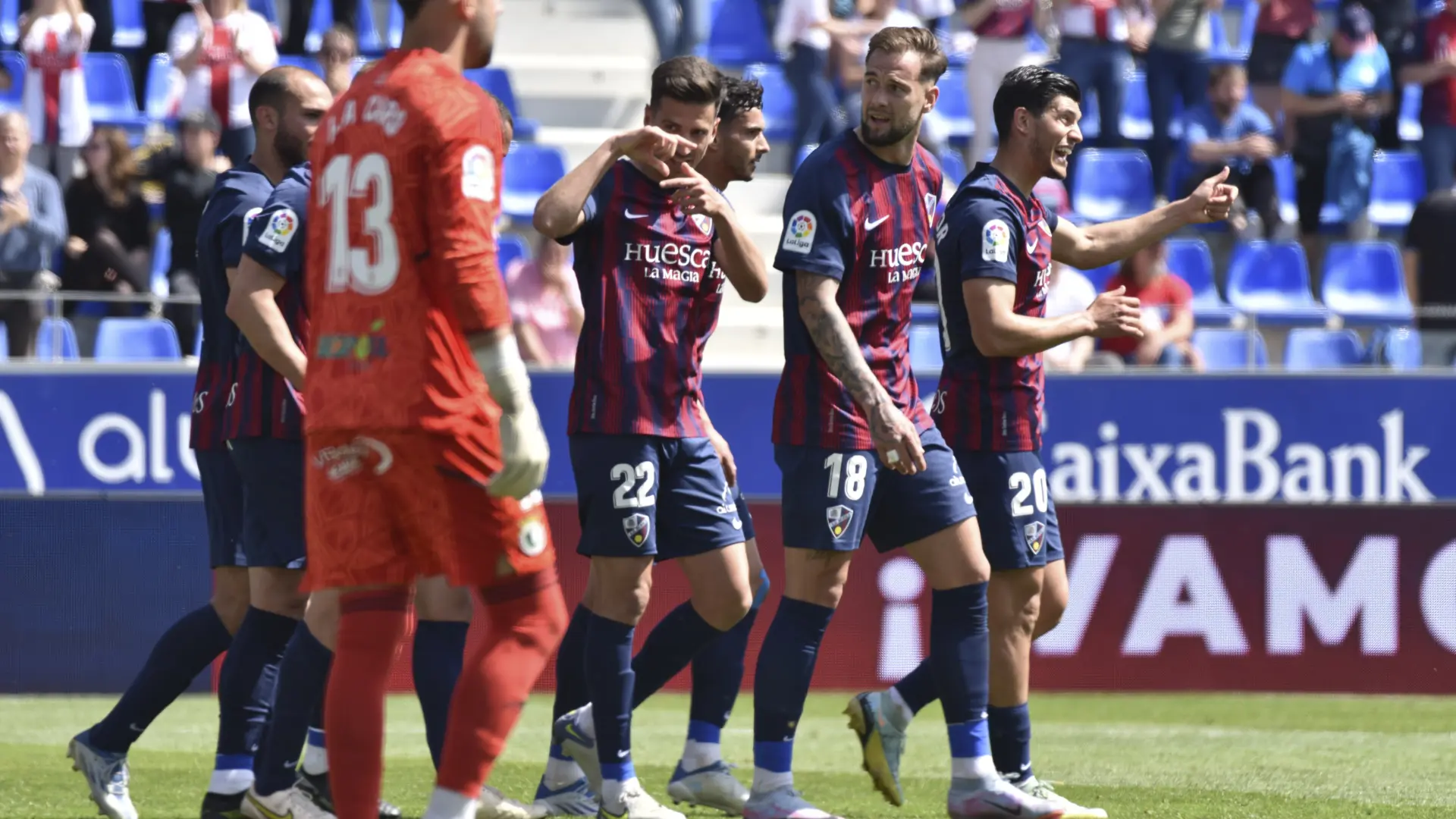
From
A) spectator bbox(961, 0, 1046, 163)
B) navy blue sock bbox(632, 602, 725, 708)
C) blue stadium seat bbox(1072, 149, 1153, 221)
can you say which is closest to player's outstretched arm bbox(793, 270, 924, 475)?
navy blue sock bbox(632, 602, 725, 708)

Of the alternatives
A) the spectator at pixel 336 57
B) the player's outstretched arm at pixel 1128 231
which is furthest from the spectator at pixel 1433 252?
the spectator at pixel 336 57

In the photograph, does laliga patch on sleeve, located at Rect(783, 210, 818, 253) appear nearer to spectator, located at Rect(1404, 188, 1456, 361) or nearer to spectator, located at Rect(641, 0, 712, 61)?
spectator, located at Rect(1404, 188, 1456, 361)

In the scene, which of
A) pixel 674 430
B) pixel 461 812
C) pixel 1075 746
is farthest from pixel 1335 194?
pixel 461 812

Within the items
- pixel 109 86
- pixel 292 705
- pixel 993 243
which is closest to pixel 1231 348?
pixel 993 243

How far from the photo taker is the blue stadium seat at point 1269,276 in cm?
1383

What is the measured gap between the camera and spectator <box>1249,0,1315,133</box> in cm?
1510

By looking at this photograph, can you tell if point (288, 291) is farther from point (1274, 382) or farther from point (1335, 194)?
point (1335, 194)

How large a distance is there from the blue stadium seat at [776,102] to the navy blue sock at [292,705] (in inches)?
404

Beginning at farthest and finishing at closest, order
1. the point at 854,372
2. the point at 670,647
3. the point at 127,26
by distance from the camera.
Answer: the point at 127,26
the point at 670,647
the point at 854,372

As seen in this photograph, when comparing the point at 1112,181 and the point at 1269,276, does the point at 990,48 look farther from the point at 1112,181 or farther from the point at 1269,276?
the point at 1269,276

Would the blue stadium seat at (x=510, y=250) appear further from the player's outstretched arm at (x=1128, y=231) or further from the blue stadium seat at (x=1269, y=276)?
the player's outstretched arm at (x=1128, y=231)

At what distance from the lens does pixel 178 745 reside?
7.91 meters

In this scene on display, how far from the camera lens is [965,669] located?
5801 mm

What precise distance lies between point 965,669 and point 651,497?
104 centimetres
